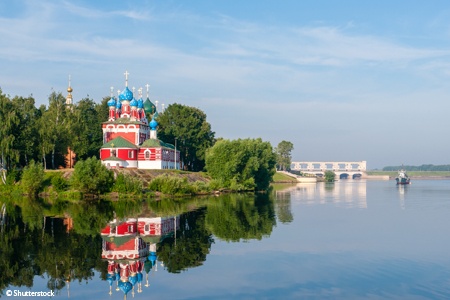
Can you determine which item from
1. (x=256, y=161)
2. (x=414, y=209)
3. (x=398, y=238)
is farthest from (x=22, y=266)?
(x=256, y=161)

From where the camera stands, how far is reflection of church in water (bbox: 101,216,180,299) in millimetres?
19175

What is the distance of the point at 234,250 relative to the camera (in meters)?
25.4

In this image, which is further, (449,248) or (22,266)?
(449,248)

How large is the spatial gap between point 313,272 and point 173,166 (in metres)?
59.9

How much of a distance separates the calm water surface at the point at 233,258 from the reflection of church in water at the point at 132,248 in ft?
0.23

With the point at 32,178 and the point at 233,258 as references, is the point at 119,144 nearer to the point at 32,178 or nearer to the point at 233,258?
the point at 32,178

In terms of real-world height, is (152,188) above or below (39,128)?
below

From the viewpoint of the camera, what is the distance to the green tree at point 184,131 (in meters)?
88.8

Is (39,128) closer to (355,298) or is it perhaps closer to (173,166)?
(173,166)

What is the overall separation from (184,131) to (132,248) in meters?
64.1

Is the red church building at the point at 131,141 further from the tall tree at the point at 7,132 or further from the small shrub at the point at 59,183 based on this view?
the tall tree at the point at 7,132

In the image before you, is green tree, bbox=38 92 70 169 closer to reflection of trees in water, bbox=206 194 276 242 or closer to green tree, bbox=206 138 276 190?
green tree, bbox=206 138 276 190

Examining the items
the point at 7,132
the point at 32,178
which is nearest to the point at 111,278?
the point at 32,178

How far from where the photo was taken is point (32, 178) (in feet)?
200
